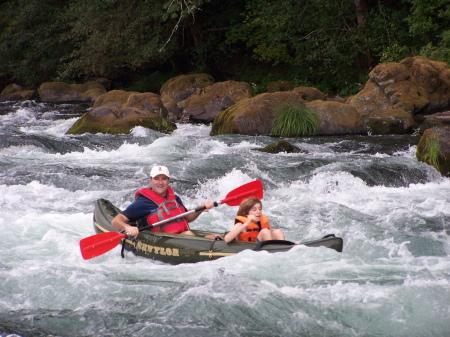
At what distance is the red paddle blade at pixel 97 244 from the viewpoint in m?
4.61

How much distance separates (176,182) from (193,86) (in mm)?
8800

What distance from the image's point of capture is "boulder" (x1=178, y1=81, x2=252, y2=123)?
13.1 metres

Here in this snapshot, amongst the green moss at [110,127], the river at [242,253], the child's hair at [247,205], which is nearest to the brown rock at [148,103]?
the green moss at [110,127]

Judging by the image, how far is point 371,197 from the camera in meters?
6.70

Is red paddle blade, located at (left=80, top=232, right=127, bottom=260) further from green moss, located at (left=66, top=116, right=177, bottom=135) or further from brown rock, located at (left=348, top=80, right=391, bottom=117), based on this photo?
brown rock, located at (left=348, top=80, right=391, bottom=117)

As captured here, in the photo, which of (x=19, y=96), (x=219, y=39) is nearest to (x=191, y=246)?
(x=219, y=39)

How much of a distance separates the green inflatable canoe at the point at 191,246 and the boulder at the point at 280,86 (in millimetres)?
10389

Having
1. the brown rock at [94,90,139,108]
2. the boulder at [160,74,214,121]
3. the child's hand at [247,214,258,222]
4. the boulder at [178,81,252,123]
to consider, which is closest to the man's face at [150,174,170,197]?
the child's hand at [247,214,258,222]

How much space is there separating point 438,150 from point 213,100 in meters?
6.88

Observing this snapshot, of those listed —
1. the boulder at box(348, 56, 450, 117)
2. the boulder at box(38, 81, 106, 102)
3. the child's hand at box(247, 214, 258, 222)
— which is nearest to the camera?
the child's hand at box(247, 214, 258, 222)

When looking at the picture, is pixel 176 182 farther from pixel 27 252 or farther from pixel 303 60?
pixel 303 60

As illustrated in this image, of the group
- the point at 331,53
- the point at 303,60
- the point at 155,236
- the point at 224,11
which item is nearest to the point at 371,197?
the point at 155,236

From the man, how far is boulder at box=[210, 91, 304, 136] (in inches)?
211

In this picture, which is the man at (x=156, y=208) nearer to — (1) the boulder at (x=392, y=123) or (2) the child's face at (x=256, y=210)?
(2) the child's face at (x=256, y=210)
